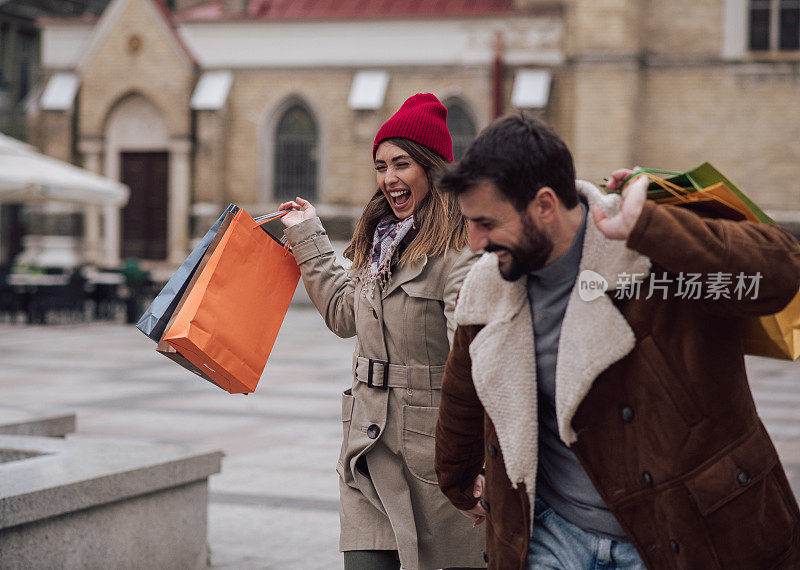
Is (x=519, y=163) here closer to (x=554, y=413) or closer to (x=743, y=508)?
(x=554, y=413)

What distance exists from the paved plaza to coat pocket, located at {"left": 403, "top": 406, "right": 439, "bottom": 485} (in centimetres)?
234

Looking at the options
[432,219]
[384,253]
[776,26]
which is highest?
[776,26]

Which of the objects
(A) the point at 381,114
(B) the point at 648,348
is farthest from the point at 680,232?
(A) the point at 381,114

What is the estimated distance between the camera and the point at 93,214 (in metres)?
30.2

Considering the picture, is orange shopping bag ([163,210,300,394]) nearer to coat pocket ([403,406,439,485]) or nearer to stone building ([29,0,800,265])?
coat pocket ([403,406,439,485])

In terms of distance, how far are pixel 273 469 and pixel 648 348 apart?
588 cm

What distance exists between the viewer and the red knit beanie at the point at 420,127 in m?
3.42

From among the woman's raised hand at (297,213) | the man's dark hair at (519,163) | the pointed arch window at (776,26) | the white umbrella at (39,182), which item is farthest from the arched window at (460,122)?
the man's dark hair at (519,163)

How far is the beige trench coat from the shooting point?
3338 mm

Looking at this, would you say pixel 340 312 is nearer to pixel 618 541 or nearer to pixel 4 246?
pixel 618 541

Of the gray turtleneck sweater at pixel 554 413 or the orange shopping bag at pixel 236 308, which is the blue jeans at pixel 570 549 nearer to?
the gray turtleneck sweater at pixel 554 413

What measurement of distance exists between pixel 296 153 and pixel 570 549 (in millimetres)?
27824

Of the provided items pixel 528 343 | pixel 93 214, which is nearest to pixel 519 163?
pixel 528 343

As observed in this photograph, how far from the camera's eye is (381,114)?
2812 centimetres
